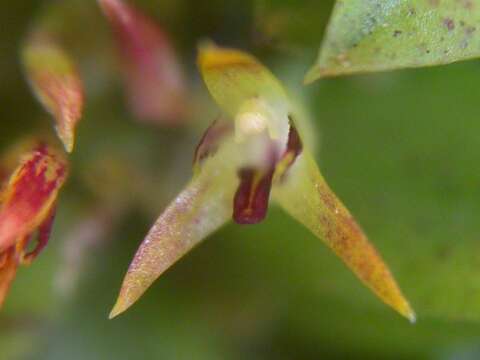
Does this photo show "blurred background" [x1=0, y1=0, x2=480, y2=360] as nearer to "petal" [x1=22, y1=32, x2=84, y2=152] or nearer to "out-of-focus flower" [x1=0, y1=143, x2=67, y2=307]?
"petal" [x1=22, y1=32, x2=84, y2=152]

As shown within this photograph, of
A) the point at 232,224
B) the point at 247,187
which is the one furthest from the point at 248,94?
the point at 232,224

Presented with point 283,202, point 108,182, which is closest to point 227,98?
point 283,202

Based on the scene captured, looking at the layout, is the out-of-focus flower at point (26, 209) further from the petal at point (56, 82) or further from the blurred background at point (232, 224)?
the blurred background at point (232, 224)

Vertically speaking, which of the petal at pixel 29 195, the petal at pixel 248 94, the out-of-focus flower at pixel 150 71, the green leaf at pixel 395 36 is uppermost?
the green leaf at pixel 395 36

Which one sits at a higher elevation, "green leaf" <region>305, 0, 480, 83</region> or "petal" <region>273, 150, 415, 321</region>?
"green leaf" <region>305, 0, 480, 83</region>

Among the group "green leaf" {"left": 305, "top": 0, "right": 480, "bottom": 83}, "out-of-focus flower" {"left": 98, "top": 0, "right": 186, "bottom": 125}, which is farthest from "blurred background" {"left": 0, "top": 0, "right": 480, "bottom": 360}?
"green leaf" {"left": 305, "top": 0, "right": 480, "bottom": 83}

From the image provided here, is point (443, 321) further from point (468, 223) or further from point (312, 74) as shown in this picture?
point (312, 74)

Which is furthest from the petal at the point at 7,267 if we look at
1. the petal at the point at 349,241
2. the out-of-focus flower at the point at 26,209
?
the petal at the point at 349,241
